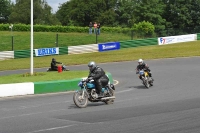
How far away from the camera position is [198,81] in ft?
77.0

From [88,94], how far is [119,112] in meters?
2.04

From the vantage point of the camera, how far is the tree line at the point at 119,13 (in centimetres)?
9169

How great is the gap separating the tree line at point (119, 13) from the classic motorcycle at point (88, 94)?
228ft

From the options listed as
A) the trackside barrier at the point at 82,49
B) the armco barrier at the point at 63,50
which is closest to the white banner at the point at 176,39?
the trackside barrier at the point at 82,49

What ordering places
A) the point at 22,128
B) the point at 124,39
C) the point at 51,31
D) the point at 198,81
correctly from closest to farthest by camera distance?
the point at 22,128 < the point at 198,81 < the point at 124,39 < the point at 51,31

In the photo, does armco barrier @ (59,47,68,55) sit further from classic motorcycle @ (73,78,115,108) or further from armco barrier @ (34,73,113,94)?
classic motorcycle @ (73,78,115,108)

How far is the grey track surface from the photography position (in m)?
11.0

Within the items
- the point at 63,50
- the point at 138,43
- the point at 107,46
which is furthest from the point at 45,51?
the point at 138,43

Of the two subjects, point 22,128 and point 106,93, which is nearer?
point 22,128

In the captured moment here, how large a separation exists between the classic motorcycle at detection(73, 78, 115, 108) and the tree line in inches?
2736

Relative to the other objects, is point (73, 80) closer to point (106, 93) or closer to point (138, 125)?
point (106, 93)

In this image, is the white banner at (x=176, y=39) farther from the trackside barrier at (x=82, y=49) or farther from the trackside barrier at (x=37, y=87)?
the trackside barrier at (x=37, y=87)

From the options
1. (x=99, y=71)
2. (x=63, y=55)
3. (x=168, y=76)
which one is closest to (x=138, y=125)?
(x=99, y=71)

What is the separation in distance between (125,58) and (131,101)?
23.8 meters
